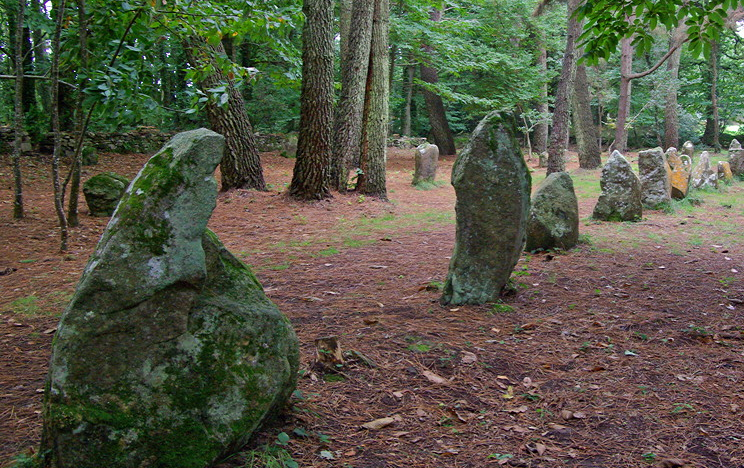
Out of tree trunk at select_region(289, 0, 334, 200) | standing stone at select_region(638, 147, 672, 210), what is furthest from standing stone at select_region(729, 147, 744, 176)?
tree trunk at select_region(289, 0, 334, 200)

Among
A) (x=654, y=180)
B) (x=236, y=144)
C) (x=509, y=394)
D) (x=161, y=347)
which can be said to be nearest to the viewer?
(x=161, y=347)

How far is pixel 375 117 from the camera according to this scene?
453 inches

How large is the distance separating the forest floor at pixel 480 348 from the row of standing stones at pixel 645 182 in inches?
46.5

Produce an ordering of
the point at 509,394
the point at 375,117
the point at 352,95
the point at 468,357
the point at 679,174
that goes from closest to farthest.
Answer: the point at 509,394, the point at 468,357, the point at 352,95, the point at 375,117, the point at 679,174

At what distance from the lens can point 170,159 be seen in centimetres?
243

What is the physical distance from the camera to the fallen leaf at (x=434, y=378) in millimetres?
3499

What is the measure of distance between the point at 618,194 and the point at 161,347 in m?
9.09

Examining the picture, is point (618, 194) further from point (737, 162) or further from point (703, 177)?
point (737, 162)

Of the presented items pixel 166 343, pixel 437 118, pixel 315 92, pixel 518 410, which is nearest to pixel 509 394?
pixel 518 410

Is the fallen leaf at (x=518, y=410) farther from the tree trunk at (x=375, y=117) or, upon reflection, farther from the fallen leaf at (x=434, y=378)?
the tree trunk at (x=375, y=117)

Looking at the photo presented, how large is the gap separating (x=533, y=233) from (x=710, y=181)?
380 inches

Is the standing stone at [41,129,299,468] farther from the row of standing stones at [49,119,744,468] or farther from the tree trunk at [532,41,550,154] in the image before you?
the tree trunk at [532,41,550,154]

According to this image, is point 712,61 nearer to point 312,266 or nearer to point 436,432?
point 312,266

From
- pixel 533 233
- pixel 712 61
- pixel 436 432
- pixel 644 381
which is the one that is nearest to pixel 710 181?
pixel 533 233
